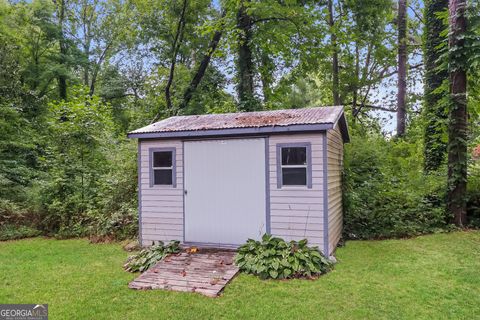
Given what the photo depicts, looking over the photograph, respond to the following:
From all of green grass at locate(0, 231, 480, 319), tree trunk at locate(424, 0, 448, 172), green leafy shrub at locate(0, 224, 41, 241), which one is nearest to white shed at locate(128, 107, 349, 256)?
green grass at locate(0, 231, 480, 319)

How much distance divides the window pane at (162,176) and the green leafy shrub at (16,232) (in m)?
4.11

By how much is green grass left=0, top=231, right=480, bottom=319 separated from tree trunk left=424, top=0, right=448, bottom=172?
3.40 meters

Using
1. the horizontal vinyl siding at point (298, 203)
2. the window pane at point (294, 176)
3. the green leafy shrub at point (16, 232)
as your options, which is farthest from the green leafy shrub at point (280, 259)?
the green leafy shrub at point (16, 232)

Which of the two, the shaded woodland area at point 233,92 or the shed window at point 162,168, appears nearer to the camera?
the shed window at point 162,168

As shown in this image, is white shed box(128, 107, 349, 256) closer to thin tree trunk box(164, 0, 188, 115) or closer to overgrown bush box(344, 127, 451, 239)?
overgrown bush box(344, 127, 451, 239)

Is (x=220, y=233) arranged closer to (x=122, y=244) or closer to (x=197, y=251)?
(x=197, y=251)

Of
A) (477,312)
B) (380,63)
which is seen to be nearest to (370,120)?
(380,63)

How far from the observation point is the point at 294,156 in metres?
5.52

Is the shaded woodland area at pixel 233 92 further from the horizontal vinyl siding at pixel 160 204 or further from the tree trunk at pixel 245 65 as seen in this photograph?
the horizontal vinyl siding at pixel 160 204

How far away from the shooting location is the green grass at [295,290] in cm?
374

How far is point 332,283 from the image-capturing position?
4.56 meters

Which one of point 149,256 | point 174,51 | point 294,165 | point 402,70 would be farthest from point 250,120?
point 402,70

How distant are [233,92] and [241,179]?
34.8 feet

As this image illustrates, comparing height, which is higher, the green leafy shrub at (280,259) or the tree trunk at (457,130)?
the tree trunk at (457,130)
